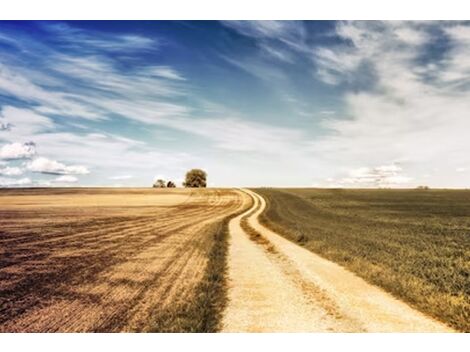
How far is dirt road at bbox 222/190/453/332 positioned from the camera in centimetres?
948

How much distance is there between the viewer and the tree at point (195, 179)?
5212 inches

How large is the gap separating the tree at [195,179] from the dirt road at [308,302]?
11471 cm

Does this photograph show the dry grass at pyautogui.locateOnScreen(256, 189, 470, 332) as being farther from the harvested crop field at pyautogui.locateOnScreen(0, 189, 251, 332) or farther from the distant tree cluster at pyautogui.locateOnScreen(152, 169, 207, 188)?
the distant tree cluster at pyautogui.locateOnScreen(152, 169, 207, 188)

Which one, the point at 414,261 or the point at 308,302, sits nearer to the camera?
the point at 308,302

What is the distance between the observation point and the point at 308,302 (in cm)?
1134

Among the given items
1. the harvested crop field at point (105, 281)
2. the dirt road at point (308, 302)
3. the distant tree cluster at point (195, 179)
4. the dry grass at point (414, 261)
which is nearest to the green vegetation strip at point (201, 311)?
the harvested crop field at point (105, 281)

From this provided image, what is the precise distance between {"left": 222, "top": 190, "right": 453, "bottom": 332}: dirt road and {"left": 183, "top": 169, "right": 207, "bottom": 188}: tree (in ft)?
376

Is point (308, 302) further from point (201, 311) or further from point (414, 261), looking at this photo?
point (414, 261)

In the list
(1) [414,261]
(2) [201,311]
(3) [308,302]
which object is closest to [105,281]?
(2) [201,311]

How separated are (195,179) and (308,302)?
401ft

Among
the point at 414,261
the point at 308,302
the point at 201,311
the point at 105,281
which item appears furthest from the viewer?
the point at 414,261

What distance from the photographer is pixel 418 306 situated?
11.0 meters

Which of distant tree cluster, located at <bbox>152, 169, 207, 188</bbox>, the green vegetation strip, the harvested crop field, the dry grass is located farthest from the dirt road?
distant tree cluster, located at <bbox>152, 169, 207, 188</bbox>
